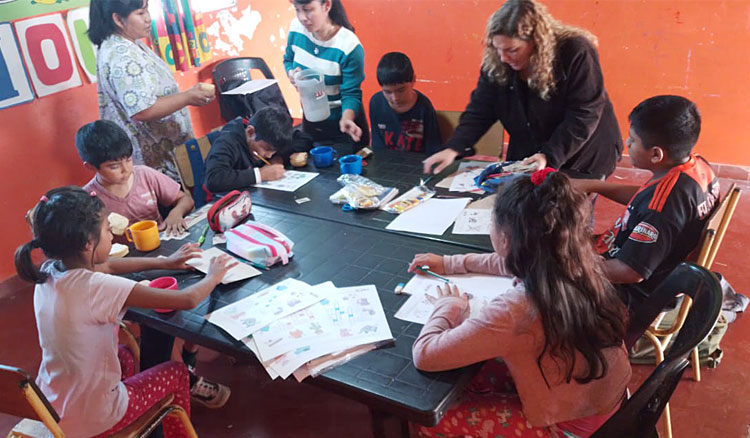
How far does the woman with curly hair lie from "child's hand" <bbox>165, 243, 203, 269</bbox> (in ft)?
3.74

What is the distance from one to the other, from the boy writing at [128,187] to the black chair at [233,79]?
6.78 feet

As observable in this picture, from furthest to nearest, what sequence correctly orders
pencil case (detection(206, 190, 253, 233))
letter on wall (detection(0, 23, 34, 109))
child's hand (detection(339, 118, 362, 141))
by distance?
letter on wall (detection(0, 23, 34, 109)) → child's hand (detection(339, 118, 362, 141)) → pencil case (detection(206, 190, 253, 233))

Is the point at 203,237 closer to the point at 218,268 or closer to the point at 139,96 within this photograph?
the point at 218,268

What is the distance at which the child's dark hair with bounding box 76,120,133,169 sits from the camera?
2229 millimetres

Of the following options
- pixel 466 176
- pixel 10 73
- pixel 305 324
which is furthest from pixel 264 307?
pixel 10 73

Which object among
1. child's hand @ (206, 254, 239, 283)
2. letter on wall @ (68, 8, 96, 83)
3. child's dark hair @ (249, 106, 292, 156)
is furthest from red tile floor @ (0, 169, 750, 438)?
letter on wall @ (68, 8, 96, 83)

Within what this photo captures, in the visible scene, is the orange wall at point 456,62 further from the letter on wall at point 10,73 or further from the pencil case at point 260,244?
the pencil case at point 260,244

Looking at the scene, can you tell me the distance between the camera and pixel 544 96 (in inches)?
90.7

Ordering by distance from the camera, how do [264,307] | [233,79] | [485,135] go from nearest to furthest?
[264,307], [485,135], [233,79]

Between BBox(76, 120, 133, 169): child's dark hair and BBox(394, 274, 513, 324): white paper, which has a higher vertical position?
BBox(76, 120, 133, 169): child's dark hair

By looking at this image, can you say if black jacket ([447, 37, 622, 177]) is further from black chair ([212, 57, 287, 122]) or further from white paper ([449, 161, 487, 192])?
black chair ([212, 57, 287, 122])

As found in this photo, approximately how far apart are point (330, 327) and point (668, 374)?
833mm

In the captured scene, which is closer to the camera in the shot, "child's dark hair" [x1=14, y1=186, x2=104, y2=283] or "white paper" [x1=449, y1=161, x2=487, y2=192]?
"child's dark hair" [x1=14, y1=186, x2=104, y2=283]

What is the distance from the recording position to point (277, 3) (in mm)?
5023
